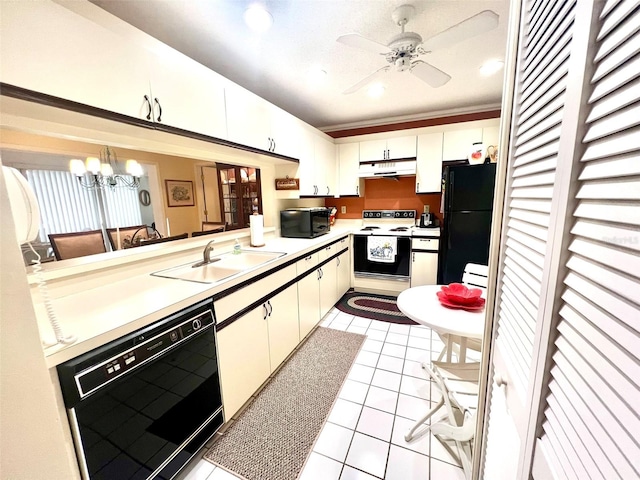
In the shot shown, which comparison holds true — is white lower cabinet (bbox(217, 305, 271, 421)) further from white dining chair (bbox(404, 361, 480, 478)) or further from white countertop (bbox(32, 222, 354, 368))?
white dining chair (bbox(404, 361, 480, 478))

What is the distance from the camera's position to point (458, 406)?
4.00ft

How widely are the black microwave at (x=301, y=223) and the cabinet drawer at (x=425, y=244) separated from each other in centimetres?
118

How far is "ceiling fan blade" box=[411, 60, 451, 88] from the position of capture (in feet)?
5.62

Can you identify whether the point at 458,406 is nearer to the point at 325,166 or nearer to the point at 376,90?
the point at 376,90

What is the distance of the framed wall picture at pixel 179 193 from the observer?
1.84 m

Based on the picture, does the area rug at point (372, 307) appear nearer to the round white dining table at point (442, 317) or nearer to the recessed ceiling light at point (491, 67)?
the round white dining table at point (442, 317)

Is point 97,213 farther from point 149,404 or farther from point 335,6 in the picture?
point 335,6

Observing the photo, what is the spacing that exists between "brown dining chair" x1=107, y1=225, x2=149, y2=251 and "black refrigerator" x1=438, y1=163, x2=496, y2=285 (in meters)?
2.95

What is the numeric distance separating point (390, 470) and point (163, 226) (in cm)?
197

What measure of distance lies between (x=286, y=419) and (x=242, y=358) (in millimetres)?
464

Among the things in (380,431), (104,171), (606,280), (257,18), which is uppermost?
(257,18)

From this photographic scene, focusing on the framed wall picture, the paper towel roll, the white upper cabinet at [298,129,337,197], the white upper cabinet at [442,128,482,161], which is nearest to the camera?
the framed wall picture

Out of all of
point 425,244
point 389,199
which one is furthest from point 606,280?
point 389,199

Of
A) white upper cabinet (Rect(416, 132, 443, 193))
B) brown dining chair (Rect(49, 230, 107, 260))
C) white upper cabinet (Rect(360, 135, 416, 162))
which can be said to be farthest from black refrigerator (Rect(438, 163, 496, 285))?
brown dining chair (Rect(49, 230, 107, 260))
